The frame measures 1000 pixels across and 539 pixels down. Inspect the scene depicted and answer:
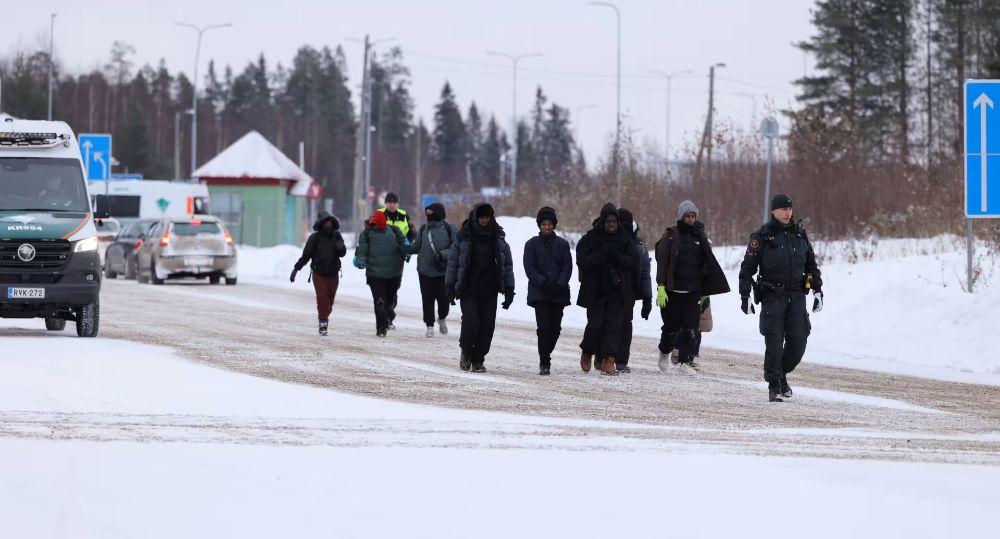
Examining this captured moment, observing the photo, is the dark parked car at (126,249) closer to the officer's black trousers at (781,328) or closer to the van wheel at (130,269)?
the van wheel at (130,269)

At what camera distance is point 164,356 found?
55.9ft

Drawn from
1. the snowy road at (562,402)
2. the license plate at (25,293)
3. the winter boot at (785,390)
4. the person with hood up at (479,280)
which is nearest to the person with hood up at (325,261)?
the snowy road at (562,402)

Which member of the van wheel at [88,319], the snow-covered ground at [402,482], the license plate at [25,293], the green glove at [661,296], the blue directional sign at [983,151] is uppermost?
the blue directional sign at [983,151]

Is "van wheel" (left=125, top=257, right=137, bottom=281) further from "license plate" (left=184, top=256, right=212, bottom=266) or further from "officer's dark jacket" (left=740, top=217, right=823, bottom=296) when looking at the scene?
"officer's dark jacket" (left=740, top=217, right=823, bottom=296)

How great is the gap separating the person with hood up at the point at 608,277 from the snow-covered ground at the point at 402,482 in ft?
13.2

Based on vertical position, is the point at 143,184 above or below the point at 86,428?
above

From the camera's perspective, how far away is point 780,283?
1402 centimetres

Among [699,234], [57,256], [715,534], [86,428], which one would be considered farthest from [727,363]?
[715,534]

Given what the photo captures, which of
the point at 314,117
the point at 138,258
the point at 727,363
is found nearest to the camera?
the point at 727,363

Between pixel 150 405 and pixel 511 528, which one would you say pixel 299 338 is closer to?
pixel 150 405

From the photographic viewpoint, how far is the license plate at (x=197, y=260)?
120 ft

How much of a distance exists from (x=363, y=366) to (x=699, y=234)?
374 cm

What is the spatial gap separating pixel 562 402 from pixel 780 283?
2191mm

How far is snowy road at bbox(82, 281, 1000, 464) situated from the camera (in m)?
10.9
